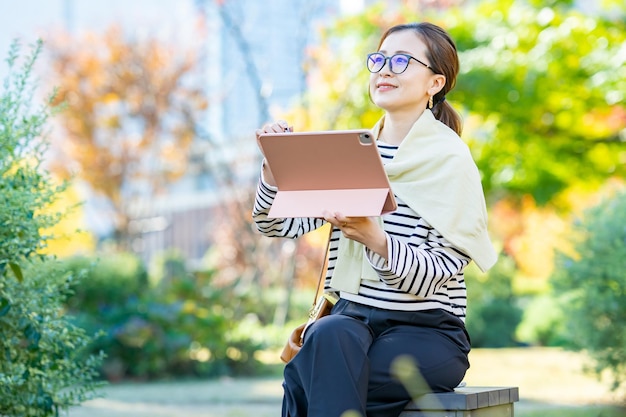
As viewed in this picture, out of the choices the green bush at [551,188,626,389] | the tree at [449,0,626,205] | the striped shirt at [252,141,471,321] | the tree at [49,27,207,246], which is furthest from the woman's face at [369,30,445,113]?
the tree at [49,27,207,246]

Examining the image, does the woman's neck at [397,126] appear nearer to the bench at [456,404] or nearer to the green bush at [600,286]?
the bench at [456,404]

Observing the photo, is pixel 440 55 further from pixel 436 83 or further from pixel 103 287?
pixel 103 287

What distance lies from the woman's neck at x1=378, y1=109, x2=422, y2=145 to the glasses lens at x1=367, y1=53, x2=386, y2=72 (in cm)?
17

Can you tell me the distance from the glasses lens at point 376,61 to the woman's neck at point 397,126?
0.17 meters

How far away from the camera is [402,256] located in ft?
8.34

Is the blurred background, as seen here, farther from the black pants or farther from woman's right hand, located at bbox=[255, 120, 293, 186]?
the black pants

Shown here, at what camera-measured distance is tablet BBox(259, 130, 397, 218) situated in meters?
2.45

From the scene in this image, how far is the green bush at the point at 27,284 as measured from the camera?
3.60m

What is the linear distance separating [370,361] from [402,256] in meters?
0.30

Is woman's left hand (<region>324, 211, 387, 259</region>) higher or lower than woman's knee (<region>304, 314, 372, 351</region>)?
higher

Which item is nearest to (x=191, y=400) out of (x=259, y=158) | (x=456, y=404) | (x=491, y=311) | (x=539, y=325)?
(x=456, y=404)

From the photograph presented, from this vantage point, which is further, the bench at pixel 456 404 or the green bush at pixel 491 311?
the green bush at pixel 491 311

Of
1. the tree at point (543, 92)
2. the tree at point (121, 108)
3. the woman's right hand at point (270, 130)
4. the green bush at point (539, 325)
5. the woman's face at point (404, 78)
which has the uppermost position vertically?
the tree at point (121, 108)

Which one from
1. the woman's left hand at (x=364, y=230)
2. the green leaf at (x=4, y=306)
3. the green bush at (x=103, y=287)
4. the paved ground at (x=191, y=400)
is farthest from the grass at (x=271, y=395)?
the woman's left hand at (x=364, y=230)
